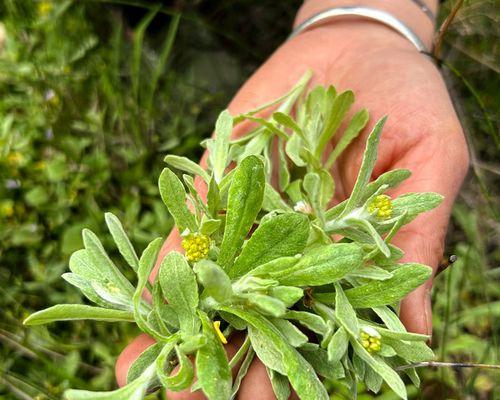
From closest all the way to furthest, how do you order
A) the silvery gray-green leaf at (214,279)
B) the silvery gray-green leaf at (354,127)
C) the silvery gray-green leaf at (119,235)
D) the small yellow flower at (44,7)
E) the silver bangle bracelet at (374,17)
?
the silvery gray-green leaf at (214,279)
the silvery gray-green leaf at (119,235)
the silvery gray-green leaf at (354,127)
the silver bangle bracelet at (374,17)
the small yellow flower at (44,7)

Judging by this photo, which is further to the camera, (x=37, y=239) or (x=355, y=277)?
(x=37, y=239)

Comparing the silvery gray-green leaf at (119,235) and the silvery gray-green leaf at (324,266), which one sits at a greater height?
the silvery gray-green leaf at (324,266)

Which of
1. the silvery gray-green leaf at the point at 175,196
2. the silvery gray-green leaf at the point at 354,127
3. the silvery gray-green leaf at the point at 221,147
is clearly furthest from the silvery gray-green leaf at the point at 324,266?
the silvery gray-green leaf at the point at 354,127

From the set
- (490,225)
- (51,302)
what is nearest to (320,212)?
(490,225)

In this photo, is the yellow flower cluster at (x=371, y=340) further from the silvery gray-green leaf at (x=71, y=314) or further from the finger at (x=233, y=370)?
the silvery gray-green leaf at (x=71, y=314)

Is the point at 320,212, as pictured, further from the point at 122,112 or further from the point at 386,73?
the point at 122,112

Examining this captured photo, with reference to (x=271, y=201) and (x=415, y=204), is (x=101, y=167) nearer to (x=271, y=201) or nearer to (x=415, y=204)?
(x=271, y=201)

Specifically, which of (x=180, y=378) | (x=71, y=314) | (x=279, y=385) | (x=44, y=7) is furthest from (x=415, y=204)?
(x=44, y=7)
